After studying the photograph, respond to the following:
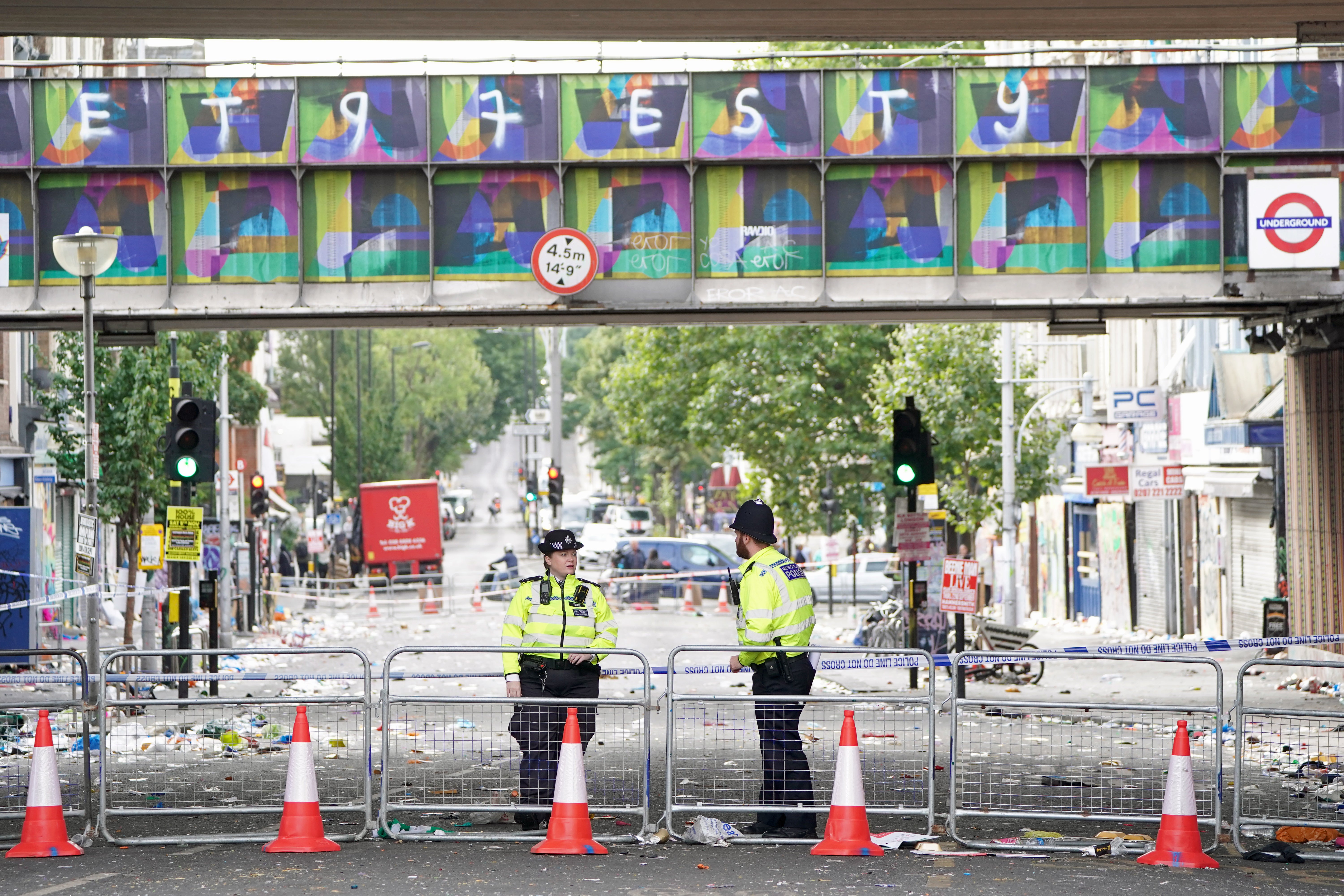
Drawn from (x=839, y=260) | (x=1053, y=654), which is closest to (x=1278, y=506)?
(x=839, y=260)

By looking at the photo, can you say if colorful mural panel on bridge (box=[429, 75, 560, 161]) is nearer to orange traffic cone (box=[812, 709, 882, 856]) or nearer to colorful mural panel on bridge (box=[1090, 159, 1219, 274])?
colorful mural panel on bridge (box=[1090, 159, 1219, 274])

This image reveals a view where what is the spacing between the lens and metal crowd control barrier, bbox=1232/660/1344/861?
9867 millimetres

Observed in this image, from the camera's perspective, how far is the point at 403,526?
157 ft

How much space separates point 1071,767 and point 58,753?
7.59 metres

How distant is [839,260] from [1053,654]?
26.7 ft

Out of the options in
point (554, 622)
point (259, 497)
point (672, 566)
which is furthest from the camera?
point (672, 566)

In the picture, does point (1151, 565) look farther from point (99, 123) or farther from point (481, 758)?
point (481, 758)

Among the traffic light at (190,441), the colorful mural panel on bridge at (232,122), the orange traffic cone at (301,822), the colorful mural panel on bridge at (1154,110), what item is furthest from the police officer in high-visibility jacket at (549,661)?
the traffic light at (190,441)

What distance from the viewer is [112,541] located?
119 feet

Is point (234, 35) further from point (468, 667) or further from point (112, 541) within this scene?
point (112, 541)

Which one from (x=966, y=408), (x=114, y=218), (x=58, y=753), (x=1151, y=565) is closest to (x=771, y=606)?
(x=58, y=753)

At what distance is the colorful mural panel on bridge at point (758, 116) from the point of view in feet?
57.9

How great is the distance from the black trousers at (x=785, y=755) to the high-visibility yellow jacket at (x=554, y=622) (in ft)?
3.45

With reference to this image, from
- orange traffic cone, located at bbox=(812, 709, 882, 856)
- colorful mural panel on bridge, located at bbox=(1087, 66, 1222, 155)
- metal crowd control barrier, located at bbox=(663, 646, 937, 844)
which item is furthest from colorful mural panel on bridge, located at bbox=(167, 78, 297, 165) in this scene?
orange traffic cone, located at bbox=(812, 709, 882, 856)
